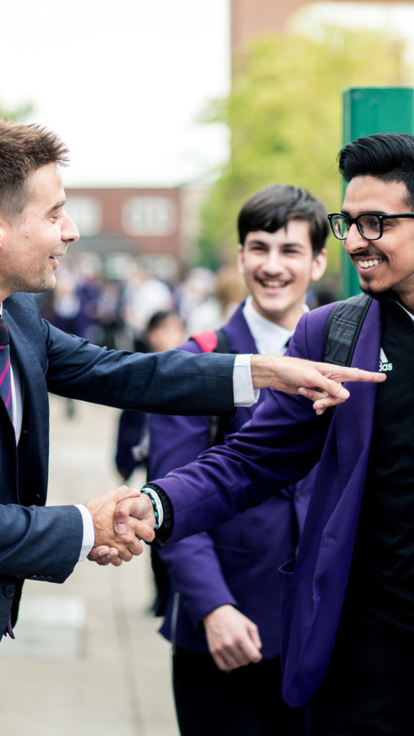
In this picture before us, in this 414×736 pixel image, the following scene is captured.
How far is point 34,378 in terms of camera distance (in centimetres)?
251

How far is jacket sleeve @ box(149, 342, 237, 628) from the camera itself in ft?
9.68

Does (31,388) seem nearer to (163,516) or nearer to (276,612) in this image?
(163,516)

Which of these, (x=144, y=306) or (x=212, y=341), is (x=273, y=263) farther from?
(x=144, y=306)

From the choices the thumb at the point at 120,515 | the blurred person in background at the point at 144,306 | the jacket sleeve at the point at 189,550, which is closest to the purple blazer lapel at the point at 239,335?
the jacket sleeve at the point at 189,550

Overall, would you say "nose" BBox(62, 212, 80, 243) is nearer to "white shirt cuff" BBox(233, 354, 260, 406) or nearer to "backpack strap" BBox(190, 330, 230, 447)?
"white shirt cuff" BBox(233, 354, 260, 406)

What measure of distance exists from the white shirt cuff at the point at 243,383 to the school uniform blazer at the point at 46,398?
2cm

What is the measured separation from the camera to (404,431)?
2369mm

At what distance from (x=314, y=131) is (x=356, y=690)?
27.4 metres

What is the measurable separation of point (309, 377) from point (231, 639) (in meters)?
0.83

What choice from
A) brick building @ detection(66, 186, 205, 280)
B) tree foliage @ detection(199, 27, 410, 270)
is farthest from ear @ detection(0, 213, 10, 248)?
brick building @ detection(66, 186, 205, 280)

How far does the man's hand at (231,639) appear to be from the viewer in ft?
9.21

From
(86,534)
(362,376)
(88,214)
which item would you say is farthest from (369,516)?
(88,214)

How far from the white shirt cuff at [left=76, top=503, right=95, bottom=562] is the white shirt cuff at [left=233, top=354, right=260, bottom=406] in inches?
23.5

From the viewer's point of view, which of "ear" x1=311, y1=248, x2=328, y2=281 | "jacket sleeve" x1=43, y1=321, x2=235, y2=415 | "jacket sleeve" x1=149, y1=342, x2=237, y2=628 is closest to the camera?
"jacket sleeve" x1=43, y1=321, x2=235, y2=415
